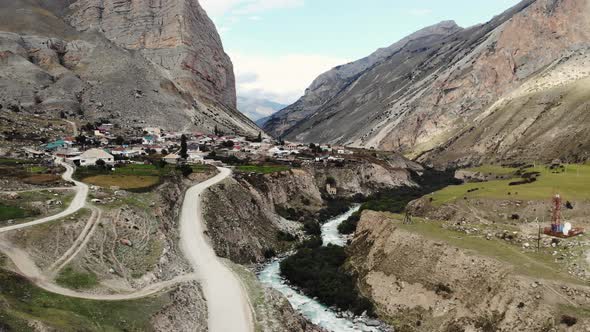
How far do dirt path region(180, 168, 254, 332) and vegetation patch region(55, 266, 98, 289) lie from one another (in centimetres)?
778

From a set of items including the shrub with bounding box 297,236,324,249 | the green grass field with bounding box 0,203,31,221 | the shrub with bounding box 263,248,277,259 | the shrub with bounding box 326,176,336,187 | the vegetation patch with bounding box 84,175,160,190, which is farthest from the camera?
the shrub with bounding box 326,176,336,187

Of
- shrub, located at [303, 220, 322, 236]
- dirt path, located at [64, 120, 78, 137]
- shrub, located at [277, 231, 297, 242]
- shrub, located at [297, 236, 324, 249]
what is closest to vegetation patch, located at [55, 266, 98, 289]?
shrub, located at [297, 236, 324, 249]

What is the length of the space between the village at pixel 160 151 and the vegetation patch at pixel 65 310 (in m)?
46.1

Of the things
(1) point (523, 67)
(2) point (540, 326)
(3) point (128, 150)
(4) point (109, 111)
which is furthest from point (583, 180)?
(1) point (523, 67)

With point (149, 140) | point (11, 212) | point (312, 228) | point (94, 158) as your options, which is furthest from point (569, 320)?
point (149, 140)

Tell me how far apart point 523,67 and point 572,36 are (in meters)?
20.8

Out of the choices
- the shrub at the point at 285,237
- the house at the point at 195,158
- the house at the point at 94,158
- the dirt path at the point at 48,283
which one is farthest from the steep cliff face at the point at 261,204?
A: the house at the point at 94,158

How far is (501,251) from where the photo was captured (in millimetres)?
36406

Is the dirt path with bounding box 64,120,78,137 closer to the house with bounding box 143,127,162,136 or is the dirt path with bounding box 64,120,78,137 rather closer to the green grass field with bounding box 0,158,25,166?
the house with bounding box 143,127,162,136

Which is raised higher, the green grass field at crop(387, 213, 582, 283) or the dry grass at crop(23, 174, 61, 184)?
the dry grass at crop(23, 174, 61, 184)

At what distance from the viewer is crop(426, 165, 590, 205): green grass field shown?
51.7 metres

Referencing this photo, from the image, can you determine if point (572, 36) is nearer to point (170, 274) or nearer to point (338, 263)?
point (338, 263)

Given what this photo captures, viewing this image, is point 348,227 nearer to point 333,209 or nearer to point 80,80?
point 333,209

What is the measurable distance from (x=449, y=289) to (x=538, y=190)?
87.2ft
